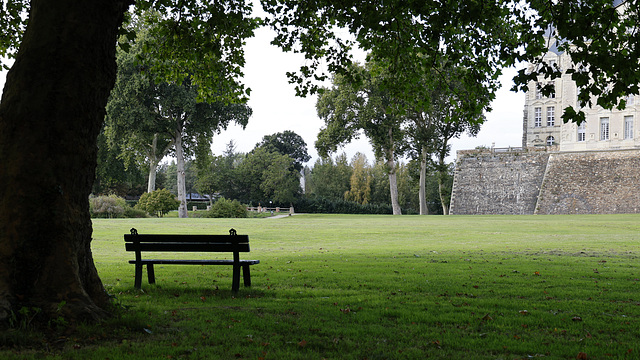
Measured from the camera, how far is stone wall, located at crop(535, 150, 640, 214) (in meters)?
46.7

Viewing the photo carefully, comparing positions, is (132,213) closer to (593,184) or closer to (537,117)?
(593,184)

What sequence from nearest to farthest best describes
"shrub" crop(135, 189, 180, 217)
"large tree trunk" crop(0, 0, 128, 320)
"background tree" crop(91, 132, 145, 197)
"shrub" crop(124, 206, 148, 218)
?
"large tree trunk" crop(0, 0, 128, 320)
"shrub" crop(124, 206, 148, 218)
"shrub" crop(135, 189, 180, 217)
"background tree" crop(91, 132, 145, 197)

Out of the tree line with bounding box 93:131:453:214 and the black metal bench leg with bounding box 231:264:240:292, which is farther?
the tree line with bounding box 93:131:453:214

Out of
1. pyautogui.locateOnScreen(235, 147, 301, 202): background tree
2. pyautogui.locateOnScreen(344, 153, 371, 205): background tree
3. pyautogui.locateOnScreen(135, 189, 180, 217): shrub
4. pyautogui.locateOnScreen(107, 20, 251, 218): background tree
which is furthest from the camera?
pyautogui.locateOnScreen(344, 153, 371, 205): background tree

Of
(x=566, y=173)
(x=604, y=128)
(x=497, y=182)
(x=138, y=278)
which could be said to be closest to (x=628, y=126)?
(x=604, y=128)

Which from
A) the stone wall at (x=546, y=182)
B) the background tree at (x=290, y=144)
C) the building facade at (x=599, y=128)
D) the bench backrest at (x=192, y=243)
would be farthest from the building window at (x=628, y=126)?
the bench backrest at (x=192, y=243)

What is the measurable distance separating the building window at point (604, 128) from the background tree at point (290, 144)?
133ft

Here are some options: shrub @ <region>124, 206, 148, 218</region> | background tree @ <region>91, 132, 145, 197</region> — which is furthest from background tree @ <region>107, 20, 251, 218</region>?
background tree @ <region>91, 132, 145, 197</region>

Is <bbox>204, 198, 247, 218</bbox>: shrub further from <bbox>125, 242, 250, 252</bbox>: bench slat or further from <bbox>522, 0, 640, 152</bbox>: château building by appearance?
<bbox>125, 242, 250, 252</bbox>: bench slat

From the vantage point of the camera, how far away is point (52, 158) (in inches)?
190

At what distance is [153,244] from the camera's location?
7.08 m

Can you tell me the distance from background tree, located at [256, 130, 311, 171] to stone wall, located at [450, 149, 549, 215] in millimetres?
26949

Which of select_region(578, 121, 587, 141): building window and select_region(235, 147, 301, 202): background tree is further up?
select_region(578, 121, 587, 141): building window

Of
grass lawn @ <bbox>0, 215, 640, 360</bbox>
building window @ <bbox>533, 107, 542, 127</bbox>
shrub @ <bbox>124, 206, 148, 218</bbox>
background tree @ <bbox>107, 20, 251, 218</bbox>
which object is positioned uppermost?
building window @ <bbox>533, 107, 542, 127</bbox>
